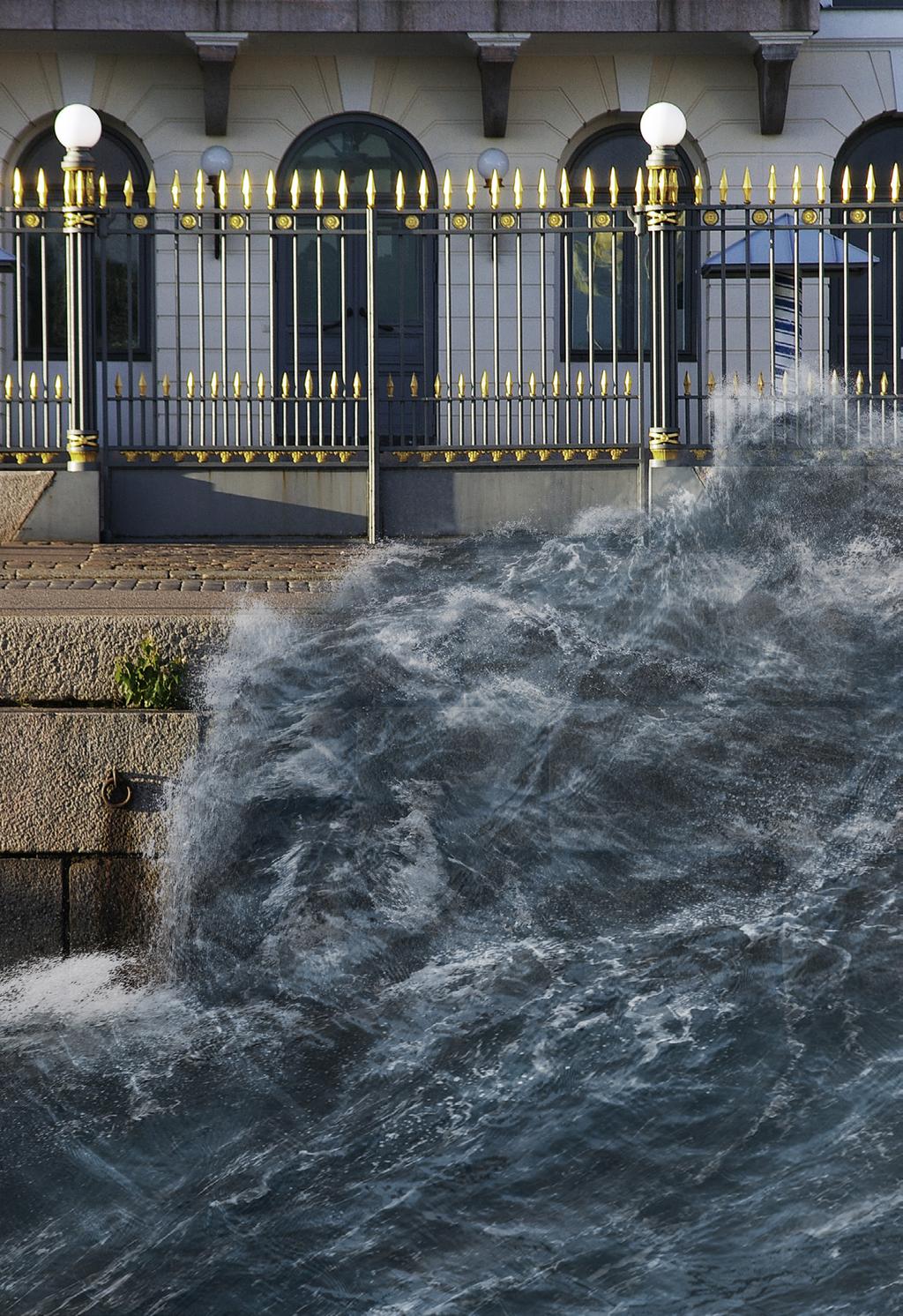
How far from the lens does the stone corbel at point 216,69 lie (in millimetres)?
15031

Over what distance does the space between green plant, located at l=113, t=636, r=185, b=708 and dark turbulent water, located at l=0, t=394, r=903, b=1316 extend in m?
0.22

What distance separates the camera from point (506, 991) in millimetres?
5328

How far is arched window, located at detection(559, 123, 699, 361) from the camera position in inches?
612

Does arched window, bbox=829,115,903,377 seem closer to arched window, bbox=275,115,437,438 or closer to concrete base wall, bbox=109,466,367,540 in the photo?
arched window, bbox=275,115,437,438

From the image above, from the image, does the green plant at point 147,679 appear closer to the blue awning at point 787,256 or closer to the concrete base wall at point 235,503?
the concrete base wall at point 235,503

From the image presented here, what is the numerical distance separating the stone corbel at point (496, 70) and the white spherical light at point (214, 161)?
255cm

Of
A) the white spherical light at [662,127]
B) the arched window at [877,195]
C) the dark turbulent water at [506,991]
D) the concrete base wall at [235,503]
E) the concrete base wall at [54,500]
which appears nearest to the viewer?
the dark turbulent water at [506,991]

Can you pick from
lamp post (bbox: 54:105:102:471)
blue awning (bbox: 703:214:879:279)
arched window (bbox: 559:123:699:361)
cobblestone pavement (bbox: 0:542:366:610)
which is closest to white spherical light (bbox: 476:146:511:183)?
arched window (bbox: 559:123:699:361)

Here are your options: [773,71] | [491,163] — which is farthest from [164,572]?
[773,71]

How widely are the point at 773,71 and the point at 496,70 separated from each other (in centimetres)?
268

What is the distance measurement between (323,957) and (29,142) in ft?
41.2

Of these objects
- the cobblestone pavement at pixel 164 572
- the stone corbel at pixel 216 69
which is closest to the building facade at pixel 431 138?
the stone corbel at pixel 216 69

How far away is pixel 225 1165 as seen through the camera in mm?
4715

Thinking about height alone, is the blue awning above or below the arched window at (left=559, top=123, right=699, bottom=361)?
below
